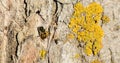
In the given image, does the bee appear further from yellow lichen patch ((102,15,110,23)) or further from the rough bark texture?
yellow lichen patch ((102,15,110,23))

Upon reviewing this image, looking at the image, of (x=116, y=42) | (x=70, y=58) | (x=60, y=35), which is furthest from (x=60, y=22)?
(x=116, y=42)

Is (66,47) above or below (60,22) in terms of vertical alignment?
below

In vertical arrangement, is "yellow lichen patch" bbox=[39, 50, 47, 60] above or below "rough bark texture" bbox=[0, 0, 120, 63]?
below

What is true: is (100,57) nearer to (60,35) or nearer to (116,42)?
(116,42)

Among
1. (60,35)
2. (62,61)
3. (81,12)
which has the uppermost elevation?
(81,12)

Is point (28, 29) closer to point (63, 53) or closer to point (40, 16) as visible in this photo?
point (40, 16)

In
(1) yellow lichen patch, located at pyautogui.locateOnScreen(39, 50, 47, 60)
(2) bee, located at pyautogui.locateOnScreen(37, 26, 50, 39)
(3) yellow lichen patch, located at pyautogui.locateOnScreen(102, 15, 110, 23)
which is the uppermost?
(3) yellow lichen patch, located at pyautogui.locateOnScreen(102, 15, 110, 23)

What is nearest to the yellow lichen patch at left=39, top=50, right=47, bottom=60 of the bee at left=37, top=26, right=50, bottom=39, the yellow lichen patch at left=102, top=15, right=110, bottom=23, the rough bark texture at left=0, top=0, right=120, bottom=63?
the rough bark texture at left=0, top=0, right=120, bottom=63
